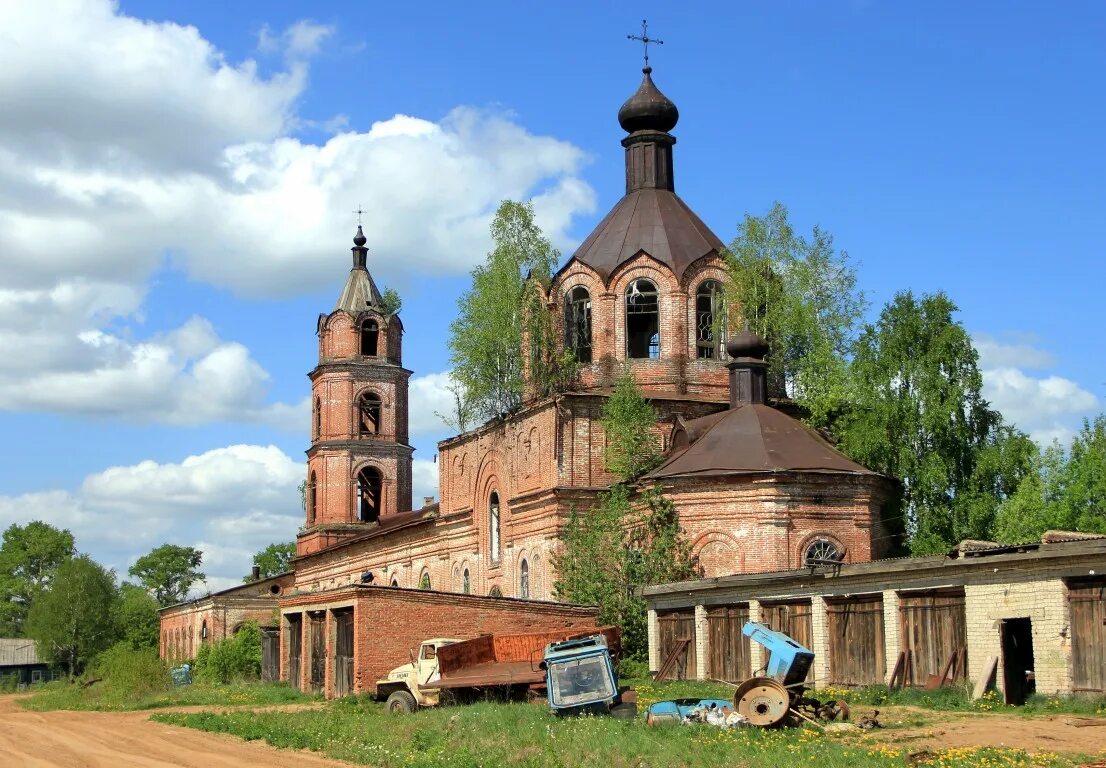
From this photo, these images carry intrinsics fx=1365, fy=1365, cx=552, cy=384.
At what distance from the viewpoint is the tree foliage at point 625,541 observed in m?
29.9

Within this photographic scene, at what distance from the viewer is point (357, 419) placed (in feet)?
183

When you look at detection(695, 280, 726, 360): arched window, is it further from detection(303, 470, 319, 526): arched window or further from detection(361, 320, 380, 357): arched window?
detection(303, 470, 319, 526): arched window

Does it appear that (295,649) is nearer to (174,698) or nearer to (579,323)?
(174,698)

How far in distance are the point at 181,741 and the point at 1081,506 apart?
2242 cm

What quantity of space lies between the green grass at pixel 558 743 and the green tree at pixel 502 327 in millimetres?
17656

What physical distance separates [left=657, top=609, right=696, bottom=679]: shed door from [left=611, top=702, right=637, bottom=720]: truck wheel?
7.89 m

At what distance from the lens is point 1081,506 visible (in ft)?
108

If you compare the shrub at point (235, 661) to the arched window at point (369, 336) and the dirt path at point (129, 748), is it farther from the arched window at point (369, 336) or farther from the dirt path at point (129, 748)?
the dirt path at point (129, 748)

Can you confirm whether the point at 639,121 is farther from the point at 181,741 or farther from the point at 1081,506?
the point at 181,741

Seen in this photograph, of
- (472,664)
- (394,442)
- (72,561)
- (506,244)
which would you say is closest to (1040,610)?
(472,664)

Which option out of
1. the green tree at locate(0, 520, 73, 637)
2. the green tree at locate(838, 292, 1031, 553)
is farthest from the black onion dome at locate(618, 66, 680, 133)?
the green tree at locate(0, 520, 73, 637)

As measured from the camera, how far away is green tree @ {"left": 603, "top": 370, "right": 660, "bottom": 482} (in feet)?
112

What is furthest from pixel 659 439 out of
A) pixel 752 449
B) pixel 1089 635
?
pixel 1089 635

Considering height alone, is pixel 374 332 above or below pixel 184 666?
above
